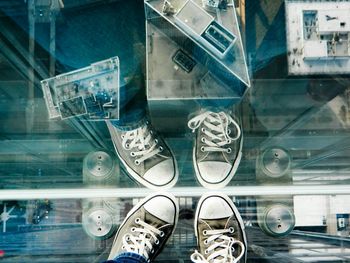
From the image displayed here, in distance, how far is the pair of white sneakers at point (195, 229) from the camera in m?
0.93

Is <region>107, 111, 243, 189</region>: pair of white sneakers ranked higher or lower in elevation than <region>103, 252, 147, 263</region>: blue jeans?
higher

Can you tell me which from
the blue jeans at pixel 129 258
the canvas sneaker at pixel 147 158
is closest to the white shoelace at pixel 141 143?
the canvas sneaker at pixel 147 158

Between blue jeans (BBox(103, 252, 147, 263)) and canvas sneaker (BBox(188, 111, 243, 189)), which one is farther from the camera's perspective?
canvas sneaker (BBox(188, 111, 243, 189))

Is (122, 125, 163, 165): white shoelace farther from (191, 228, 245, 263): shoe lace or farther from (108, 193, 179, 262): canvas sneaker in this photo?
(191, 228, 245, 263): shoe lace

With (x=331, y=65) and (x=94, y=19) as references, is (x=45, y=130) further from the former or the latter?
(x=331, y=65)

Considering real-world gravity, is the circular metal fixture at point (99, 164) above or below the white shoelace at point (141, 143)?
below

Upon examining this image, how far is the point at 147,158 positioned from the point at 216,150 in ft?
0.52

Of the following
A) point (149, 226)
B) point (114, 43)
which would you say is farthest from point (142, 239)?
point (114, 43)

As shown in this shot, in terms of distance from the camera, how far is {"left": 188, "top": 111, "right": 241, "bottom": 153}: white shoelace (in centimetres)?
99

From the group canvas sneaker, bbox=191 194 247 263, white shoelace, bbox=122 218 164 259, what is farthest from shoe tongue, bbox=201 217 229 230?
white shoelace, bbox=122 218 164 259

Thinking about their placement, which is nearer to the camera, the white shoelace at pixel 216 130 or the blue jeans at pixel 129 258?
the blue jeans at pixel 129 258

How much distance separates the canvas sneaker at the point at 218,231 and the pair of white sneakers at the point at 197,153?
1.8 inches

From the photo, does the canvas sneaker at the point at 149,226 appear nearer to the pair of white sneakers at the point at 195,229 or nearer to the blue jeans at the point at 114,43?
the pair of white sneakers at the point at 195,229

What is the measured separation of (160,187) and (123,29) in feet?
1.42
